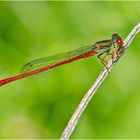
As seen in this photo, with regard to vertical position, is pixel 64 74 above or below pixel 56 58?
below

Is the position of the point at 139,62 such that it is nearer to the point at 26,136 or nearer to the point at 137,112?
the point at 137,112

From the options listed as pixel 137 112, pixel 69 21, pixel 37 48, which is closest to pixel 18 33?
pixel 37 48

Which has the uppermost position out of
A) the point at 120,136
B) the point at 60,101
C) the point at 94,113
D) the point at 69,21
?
the point at 69,21

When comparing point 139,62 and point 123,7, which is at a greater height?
point 123,7

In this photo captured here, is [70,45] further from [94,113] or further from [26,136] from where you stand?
[26,136]

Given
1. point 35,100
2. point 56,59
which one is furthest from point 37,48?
point 35,100

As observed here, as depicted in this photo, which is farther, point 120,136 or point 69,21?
point 69,21
